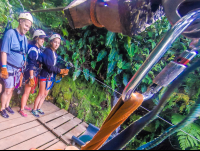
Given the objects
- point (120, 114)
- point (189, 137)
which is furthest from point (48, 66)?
point (189, 137)

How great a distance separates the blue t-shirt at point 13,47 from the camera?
5.46 feet

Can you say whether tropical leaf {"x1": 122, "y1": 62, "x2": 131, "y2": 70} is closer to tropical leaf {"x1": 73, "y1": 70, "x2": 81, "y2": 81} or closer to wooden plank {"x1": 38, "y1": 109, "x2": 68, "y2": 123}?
tropical leaf {"x1": 73, "y1": 70, "x2": 81, "y2": 81}

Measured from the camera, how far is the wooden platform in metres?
1.76

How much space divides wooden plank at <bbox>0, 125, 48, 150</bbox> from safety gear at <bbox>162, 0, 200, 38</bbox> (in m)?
2.34

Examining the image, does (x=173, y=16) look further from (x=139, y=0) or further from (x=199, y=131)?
(x=199, y=131)

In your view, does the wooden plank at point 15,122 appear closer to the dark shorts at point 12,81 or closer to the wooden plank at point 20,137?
the wooden plank at point 20,137

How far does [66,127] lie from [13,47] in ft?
6.16

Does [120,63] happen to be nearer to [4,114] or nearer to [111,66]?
[111,66]

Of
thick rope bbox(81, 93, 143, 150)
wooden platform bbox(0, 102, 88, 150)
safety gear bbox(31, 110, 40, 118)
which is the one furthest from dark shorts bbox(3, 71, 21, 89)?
thick rope bbox(81, 93, 143, 150)

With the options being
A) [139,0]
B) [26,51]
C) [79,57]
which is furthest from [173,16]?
[79,57]

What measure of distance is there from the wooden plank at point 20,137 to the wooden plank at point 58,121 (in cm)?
13

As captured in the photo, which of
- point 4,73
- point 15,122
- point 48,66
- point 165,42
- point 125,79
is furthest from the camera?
point 125,79

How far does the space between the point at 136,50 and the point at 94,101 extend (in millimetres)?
1840

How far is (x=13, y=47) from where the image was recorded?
174cm
